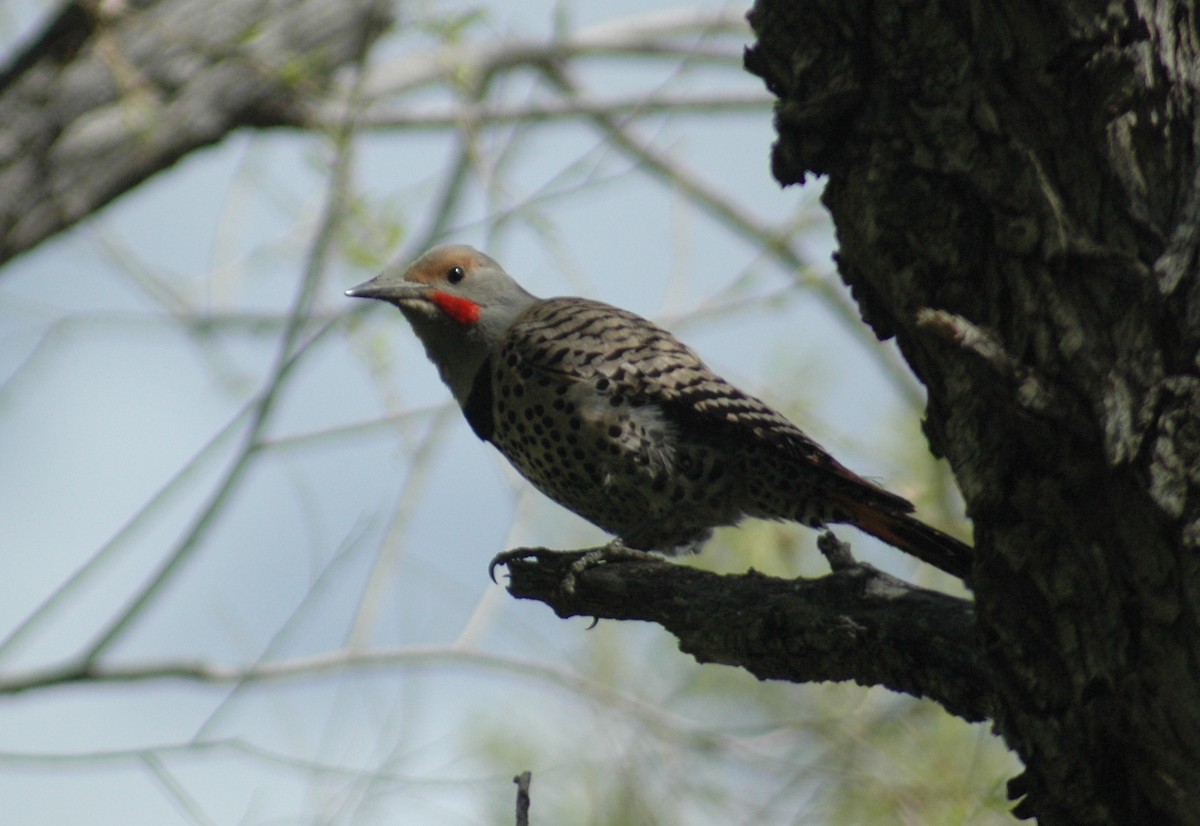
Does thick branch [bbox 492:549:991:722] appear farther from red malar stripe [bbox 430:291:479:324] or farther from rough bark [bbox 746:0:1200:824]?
red malar stripe [bbox 430:291:479:324]

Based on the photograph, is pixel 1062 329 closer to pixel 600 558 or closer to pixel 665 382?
pixel 600 558

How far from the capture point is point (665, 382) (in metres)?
3.80

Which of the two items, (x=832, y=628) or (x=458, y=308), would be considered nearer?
(x=832, y=628)

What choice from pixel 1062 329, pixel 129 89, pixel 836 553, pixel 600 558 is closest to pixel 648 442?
pixel 600 558

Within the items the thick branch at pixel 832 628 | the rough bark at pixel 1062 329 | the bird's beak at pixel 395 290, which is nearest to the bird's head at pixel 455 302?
the bird's beak at pixel 395 290

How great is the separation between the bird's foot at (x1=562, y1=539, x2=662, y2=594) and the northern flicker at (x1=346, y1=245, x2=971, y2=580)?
0.26m

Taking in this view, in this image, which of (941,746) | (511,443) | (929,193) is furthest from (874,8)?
(941,746)

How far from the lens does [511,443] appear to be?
13.1ft

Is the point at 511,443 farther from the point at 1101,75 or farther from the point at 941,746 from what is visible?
the point at 1101,75

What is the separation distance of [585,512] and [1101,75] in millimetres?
2401

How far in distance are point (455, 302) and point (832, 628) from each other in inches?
91.9

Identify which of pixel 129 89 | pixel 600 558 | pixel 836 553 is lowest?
pixel 836 553

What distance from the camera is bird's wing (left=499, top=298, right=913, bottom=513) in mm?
3728

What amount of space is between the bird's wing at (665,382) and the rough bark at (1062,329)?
1701mm
